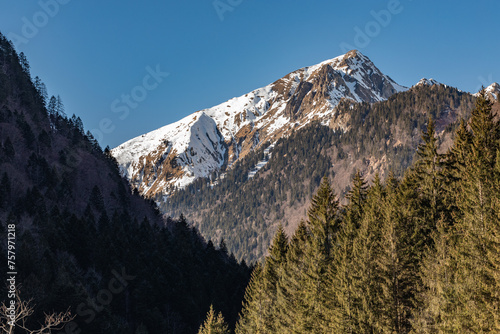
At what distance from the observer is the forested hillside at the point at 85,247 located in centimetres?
6431

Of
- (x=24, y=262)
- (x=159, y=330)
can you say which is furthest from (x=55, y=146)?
(x=159, y=330)

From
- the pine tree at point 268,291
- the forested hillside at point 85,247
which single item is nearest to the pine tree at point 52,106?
the forested hillside at point 85,247

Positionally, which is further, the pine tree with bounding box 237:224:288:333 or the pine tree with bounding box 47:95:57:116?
the pine tree with bounding box 47:95:57:116

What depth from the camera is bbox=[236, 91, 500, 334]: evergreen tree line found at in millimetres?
24641

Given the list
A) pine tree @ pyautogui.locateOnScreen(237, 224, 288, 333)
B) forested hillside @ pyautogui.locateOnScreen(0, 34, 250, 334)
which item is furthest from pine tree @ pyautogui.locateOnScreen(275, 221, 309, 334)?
forested hillside @ pyautogui.locateOnScreen(0, 34, 250, 334)

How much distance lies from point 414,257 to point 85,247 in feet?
231

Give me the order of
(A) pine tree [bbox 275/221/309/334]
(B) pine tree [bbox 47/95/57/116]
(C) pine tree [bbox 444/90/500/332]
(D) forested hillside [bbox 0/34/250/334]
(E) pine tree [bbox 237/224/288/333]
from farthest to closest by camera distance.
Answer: (B) pine tree [bbox 47/95/57/116]
(D) forested hillside [bbox 0/34/250/334]
(E) pine tree [bbox 237/224/288/333]
(A) pine tree [bbox 275/221/309/334]
(C) pine tree [bbox 444/90/500/332]

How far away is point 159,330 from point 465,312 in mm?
64472

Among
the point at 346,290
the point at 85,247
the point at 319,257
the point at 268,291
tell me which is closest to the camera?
the point at 346,290

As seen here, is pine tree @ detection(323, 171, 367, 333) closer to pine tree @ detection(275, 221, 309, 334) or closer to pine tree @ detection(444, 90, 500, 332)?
pine tree @ detection(275, 221, 309, 334)

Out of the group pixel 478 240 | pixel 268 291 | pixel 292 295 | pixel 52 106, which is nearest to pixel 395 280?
pixel 478 240

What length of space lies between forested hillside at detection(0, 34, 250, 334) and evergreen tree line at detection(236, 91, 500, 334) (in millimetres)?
36536

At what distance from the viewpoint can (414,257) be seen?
32344 mm

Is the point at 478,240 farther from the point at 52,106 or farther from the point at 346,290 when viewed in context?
the point at 52,106
